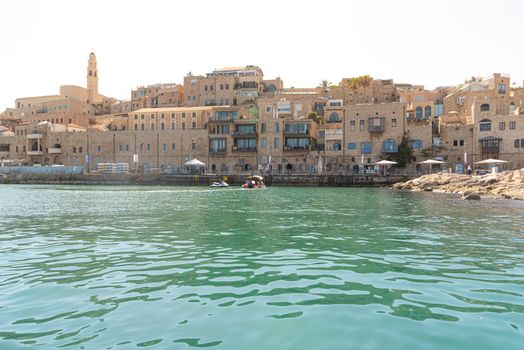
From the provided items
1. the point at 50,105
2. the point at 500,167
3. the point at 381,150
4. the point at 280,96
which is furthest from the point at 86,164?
the point at 500,167

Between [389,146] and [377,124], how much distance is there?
372cm

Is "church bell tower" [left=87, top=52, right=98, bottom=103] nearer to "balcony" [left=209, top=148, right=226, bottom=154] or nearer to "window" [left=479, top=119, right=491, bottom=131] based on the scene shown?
"balcony" [left=209, top=148, right=226, bottom=154]

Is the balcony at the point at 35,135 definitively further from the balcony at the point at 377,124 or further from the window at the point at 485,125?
the window at the point at 485,125

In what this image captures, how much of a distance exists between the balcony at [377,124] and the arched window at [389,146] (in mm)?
1925

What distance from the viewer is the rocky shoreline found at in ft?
120

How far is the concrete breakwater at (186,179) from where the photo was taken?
57.3 meters

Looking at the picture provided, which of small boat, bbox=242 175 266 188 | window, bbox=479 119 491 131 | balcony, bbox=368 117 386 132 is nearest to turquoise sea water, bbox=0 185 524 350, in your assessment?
small boat, bbox=242 175 266 188

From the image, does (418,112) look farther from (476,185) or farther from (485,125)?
(476,185)

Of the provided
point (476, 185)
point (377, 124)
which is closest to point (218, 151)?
point (377, 124)

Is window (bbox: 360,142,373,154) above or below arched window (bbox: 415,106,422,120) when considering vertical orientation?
below

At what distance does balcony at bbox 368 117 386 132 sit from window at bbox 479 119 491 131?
43.1 feet

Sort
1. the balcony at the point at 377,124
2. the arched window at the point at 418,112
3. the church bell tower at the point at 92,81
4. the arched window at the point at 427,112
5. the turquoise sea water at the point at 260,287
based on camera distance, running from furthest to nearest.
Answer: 1. the church bell tower at the point at 92,81
2. the arched window at the point at 418,112
3. the arched window at the point at 427,112
4. the balcony at the point at 377,124
5. the turquoise sea water at the point at 260,287

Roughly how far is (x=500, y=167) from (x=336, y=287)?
60578mm

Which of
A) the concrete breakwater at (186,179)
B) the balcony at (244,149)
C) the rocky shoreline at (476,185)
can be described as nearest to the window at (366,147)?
the concrete breakwater at (186,179)
